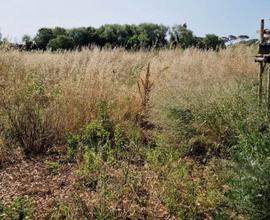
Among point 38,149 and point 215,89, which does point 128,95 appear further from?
point 38,149

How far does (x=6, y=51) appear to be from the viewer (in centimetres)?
813

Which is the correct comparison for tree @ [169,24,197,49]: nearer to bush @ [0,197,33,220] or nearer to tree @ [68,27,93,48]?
bush @ [0,197,33,220]

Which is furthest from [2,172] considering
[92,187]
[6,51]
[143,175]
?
[6,51]

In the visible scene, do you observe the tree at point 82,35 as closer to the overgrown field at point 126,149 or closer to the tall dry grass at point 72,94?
the tall dry grass at point 72,94

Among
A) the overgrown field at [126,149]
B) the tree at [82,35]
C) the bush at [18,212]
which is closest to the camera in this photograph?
the bush at [18,212]

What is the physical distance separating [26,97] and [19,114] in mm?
214

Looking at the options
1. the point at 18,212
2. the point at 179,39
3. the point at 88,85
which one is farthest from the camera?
the point at 179,39

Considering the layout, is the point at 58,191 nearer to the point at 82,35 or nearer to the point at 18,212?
the point at 18,212

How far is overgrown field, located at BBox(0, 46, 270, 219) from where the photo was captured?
11.6ft

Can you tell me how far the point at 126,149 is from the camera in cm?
532

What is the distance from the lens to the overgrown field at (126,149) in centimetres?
353

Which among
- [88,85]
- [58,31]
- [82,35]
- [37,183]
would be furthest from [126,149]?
[58,31]

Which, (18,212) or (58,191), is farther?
(58,191)

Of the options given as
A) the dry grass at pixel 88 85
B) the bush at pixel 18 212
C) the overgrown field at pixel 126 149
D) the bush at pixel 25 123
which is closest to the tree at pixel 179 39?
the dry grass at pixel 88 85
